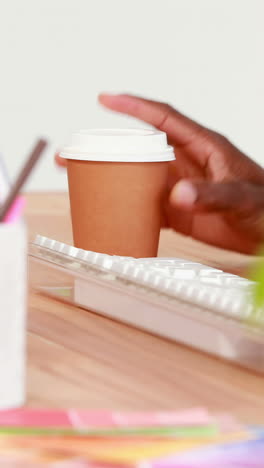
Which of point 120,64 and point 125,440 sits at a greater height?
point 125,440

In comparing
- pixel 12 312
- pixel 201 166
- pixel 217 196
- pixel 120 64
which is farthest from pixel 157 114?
pixel 120 64

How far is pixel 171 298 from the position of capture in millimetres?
727

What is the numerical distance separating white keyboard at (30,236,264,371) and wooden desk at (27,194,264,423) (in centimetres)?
2

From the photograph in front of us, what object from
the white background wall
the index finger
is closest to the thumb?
the index finger

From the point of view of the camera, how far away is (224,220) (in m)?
1.16

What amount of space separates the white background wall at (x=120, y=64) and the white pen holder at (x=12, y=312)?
2.59 metres

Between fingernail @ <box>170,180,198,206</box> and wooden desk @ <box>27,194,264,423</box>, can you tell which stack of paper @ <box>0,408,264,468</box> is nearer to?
wooden desk @ <box>27,194,264,423</box>

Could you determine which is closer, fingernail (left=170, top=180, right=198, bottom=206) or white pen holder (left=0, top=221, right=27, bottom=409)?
white pen holder (left=0, top=221, right=27, bottom=409)

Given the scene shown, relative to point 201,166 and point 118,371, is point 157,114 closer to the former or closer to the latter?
point 201,166

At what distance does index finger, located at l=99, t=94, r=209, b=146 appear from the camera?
1.16 m

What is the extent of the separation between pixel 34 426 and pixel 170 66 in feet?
10.1

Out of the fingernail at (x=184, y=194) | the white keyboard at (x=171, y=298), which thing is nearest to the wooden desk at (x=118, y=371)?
the white keyboard at (x=171, y=298)

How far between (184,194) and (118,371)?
0.25 metres

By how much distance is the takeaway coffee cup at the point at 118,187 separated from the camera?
0.99 m
